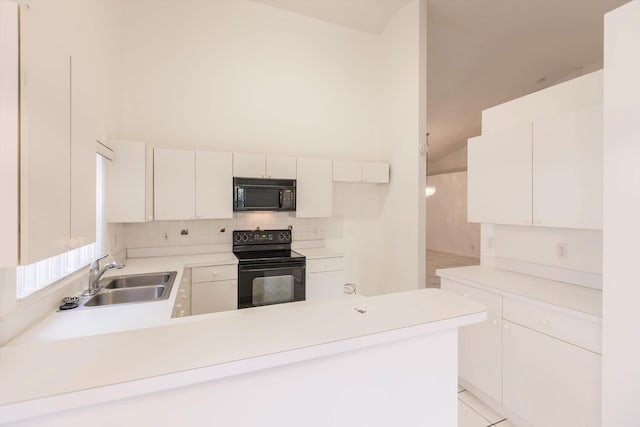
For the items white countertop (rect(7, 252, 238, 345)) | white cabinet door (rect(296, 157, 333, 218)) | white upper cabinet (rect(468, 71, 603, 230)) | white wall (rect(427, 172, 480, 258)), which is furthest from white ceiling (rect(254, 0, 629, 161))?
white countertop (rect(7, 252, 238, 345))

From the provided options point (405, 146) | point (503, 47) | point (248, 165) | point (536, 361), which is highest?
point (503, 47)

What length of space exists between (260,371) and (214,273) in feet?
7.06

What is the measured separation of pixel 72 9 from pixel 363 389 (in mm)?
2624

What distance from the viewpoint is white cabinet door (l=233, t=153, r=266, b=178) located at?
3137 millimetres

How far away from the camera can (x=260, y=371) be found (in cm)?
86

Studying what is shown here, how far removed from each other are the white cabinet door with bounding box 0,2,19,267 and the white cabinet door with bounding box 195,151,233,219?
2319 millimetres

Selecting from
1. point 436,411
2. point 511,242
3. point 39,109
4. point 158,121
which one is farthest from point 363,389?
point 158,121

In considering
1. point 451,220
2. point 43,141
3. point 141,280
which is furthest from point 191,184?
point 451,220

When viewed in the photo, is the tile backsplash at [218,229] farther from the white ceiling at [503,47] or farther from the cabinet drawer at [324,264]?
the white ceiling at [503,47]

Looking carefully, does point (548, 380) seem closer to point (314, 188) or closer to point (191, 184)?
point (314, 188)

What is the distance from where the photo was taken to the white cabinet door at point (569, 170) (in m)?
A: 1.70

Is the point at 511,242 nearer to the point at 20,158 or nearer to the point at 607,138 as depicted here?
the point at 607,138

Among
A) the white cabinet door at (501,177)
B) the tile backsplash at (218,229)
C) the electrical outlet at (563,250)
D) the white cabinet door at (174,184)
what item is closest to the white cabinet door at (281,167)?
the tile backsplash at (218,229)

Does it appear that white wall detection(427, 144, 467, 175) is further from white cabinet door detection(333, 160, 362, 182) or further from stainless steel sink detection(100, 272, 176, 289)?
stainless steel sink detection(100, 272, 176, 289)
